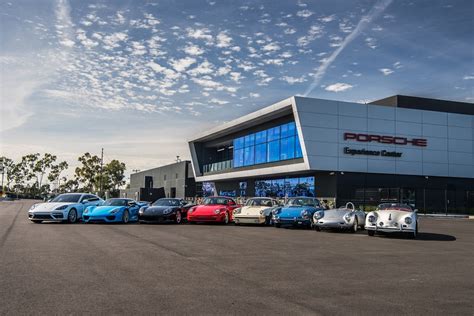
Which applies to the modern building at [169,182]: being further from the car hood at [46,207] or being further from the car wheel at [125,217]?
the car hood at [46,207]

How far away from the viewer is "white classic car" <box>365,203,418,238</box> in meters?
15.3

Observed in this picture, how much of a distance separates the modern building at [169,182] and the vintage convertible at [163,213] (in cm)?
4453

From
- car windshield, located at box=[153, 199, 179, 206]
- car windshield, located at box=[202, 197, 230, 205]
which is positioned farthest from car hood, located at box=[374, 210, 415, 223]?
car windshield, located at box=[153, 199, 179, 206]

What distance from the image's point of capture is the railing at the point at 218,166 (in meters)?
54.0

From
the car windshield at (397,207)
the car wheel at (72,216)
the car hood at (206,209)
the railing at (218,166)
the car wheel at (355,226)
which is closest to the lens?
the car windshield at (397,207)

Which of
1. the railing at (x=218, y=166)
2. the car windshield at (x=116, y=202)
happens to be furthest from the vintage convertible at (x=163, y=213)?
the railing at (x=218, y=166)

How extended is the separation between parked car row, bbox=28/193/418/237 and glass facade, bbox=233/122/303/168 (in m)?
18.8

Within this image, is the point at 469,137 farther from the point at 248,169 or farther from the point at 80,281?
the point at 80,281

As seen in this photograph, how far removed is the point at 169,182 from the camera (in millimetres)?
74125

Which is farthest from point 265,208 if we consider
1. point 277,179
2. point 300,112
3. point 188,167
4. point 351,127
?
point 188,167

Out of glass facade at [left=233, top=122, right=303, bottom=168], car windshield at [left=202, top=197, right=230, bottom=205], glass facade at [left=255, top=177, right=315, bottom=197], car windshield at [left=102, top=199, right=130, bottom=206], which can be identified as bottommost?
car windshield at [left=102, top=199, right=130, bottom=206]

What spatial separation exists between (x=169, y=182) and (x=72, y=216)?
53.8 m

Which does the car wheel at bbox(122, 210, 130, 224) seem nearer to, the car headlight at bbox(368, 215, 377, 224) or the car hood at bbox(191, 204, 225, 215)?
the car hood at bbox(191, 204, 225, 215)

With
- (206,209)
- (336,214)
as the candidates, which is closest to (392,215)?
(336,214)
